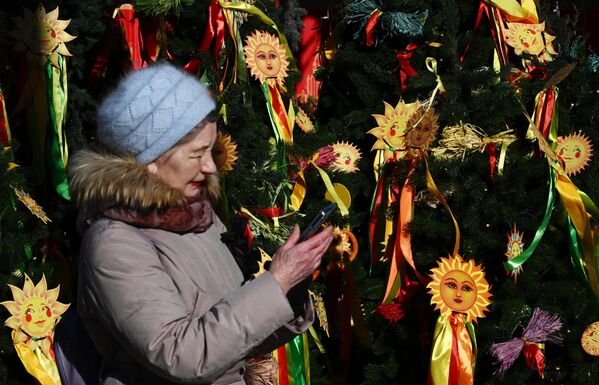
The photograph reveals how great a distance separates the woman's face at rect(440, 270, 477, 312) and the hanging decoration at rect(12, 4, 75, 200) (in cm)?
144

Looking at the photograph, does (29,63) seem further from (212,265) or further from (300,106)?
(212,265)

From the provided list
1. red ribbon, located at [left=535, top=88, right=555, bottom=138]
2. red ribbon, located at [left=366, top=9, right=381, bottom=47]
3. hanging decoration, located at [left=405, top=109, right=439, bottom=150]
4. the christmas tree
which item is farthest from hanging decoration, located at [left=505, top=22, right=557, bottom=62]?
red ribbon, located at [left=366, top=9, right=381, bottom=47]

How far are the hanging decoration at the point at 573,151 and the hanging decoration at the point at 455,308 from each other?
2.01 feet

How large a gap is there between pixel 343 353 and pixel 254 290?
2.16m

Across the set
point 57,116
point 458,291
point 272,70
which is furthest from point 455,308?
point 57,116

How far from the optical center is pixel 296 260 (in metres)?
1.92

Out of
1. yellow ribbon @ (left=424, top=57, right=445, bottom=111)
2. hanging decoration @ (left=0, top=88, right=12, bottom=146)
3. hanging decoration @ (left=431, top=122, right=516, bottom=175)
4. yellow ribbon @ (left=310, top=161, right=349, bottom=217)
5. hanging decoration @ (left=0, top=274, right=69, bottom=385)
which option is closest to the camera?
hanging decoration @ (left=0, top=274, right=69, bottom=385)

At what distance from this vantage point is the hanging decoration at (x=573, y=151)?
147 inches

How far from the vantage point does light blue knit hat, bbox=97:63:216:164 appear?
206 cm

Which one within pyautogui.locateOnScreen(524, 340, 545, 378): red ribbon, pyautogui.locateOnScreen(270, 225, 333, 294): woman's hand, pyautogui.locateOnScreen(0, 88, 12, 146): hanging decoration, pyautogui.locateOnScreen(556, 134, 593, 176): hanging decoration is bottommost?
pyautogui.locateOnScreen(524, 340, 545, 378): red ribbon

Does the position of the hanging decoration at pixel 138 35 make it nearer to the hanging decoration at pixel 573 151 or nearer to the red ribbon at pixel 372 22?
the red ribbon at pixel 372 22

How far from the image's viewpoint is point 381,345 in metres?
3.76

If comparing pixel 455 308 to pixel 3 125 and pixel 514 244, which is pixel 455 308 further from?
pixel 3 125

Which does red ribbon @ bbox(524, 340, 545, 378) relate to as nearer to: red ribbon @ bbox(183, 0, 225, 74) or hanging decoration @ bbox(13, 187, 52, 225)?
red ribbon @ bbox(183, 0, 225, 74)
